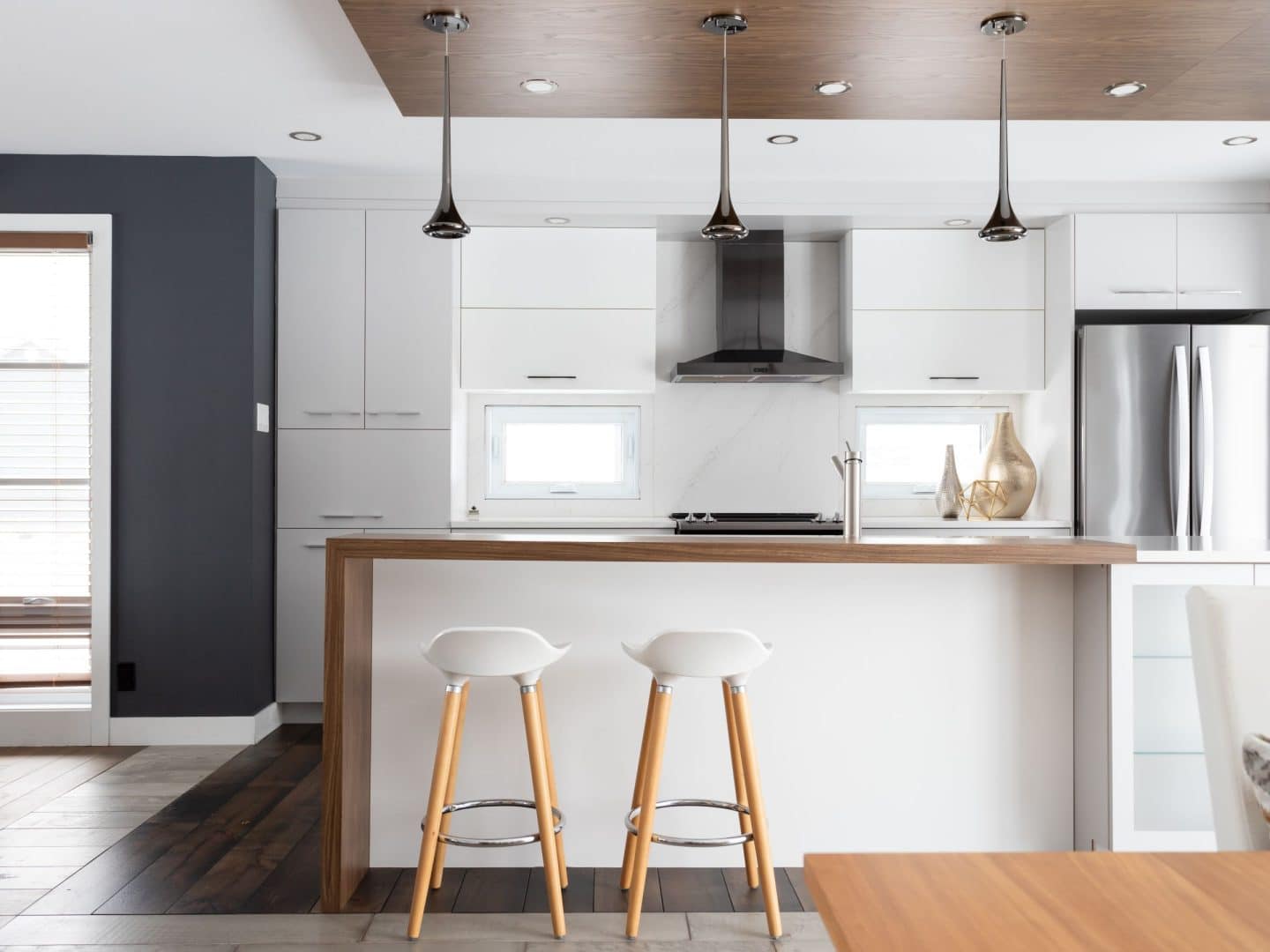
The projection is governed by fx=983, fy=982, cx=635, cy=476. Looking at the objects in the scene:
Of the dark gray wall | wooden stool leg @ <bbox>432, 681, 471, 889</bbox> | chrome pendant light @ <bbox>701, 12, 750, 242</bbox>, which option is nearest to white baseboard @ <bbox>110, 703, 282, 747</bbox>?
the dark gray wall

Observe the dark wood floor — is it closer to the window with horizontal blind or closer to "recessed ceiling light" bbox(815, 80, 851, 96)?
the window with horizontal blind

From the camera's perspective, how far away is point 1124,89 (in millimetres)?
2998

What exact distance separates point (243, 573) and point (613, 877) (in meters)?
2.30

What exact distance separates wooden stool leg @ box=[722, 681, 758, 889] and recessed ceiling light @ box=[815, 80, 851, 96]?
1.82 m

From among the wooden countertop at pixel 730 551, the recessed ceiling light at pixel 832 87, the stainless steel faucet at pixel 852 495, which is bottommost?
the wooden countertop at pixel 730 551

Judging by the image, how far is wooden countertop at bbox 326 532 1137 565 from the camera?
2.44 m

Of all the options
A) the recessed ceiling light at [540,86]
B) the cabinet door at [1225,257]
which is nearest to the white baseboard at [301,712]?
the recessed ceiling light at [540,86]

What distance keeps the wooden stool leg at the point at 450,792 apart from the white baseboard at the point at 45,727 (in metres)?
2.30

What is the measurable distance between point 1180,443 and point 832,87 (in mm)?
2463

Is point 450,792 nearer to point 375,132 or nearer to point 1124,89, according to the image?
point 375,132

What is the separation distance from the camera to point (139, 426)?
4211 millimetres

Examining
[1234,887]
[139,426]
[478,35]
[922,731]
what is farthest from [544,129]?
[1234,887]

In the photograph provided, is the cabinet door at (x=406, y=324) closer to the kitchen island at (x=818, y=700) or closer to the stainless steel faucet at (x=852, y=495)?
the kitchen island at (x=818, y=700)

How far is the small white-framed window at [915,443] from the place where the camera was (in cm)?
515
